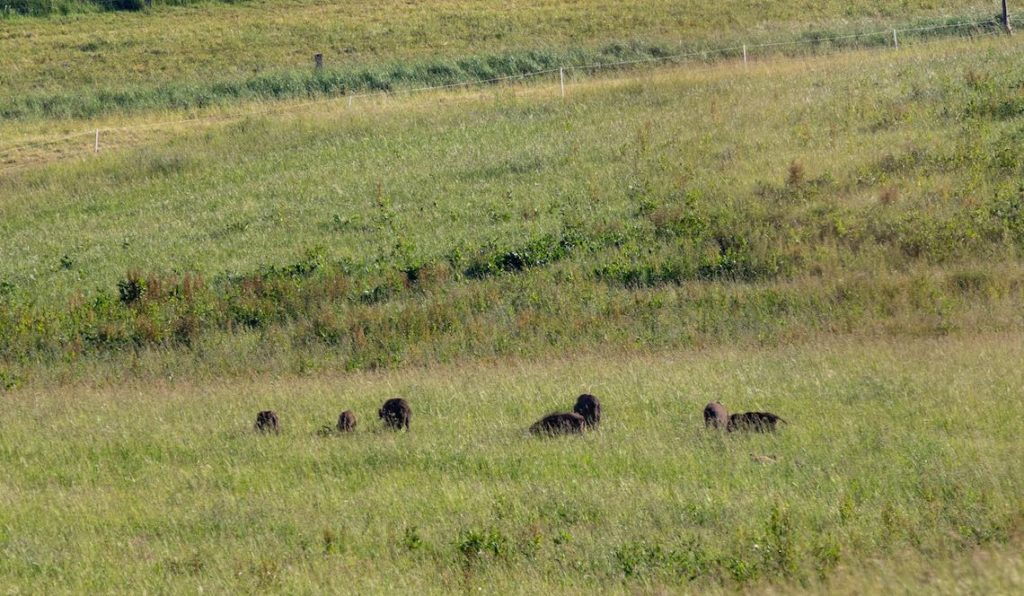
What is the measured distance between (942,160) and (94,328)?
45.6ft

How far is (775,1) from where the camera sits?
161ft

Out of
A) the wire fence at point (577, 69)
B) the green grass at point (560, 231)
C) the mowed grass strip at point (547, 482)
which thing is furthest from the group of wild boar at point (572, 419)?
the wire fence at point (577, 69)

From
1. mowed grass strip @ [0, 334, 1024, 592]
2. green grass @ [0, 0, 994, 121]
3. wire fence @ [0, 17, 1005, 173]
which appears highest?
green grass @ [0, 0, 994, 121]

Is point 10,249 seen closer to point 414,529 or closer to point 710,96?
point 710,96

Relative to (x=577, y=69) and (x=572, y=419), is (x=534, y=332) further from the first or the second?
(x=577, y=69)

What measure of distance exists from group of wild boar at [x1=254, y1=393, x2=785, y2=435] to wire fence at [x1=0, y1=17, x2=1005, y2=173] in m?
21.1

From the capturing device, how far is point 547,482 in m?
9.08

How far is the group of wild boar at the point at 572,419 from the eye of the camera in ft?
32.8

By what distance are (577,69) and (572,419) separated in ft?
93.7

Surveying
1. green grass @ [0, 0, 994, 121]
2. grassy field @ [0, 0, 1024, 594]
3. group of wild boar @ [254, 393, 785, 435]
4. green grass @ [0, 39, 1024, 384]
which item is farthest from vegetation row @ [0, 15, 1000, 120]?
group of wild boar @ [254, 393, 785, 435]

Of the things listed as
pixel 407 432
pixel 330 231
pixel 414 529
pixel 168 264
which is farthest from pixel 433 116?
pixel 414 529

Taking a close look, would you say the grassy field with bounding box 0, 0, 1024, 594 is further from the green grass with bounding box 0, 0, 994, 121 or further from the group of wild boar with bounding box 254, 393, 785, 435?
the green grass with bounding box 0, 0, 994, 121

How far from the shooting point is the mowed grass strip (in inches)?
284

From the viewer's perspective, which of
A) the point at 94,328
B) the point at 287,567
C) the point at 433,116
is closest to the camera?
the point at 287,567
